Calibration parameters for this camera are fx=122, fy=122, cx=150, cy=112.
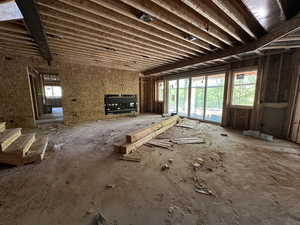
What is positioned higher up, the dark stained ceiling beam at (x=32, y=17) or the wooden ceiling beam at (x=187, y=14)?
the wooden ceiling beam at (x=187, y=14)

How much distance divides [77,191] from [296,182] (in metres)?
3.40

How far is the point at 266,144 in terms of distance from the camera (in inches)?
135

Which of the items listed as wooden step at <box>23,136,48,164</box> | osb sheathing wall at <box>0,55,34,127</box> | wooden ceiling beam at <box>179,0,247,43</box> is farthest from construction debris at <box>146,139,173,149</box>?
osb sheathing wall at <box>0,55,34,127</box>

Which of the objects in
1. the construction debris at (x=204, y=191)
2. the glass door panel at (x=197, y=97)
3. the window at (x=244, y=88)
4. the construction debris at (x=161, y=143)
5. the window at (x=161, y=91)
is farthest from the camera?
the window at (x=161, y=91)

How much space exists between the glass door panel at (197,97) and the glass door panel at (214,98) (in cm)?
27

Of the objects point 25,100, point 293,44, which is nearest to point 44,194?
point 25,100

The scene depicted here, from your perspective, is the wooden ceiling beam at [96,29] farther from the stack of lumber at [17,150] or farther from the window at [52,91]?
the window at [52,91]

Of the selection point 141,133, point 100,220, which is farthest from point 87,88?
point 100,220

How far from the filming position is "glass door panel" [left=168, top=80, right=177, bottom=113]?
7868mm

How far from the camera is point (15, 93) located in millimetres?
4762

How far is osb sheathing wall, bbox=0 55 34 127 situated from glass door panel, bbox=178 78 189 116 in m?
7.21

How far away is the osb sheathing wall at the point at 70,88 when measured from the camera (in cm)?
468

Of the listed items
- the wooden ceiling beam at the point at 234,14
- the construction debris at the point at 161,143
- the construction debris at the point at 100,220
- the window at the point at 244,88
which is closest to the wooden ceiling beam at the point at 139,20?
the wooden ceiling beam at the point at 234,14

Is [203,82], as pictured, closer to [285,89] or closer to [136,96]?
[285,89]
